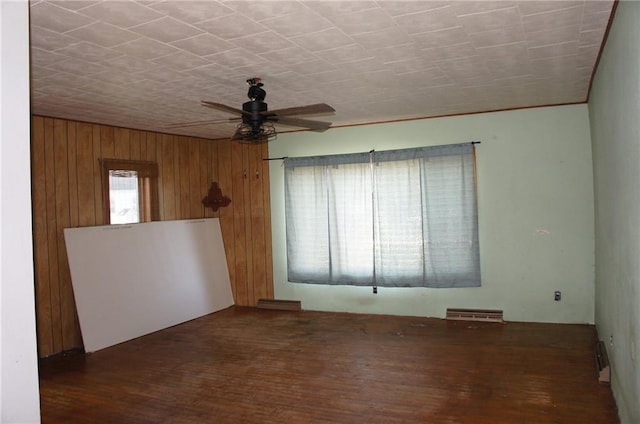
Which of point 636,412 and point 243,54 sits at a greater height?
point 243,54

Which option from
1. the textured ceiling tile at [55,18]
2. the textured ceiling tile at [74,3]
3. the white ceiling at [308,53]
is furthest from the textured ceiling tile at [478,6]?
the textured ceiling tile at [55,18]

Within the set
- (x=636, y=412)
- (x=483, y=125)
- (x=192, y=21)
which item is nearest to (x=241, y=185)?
(x=483, y=125)

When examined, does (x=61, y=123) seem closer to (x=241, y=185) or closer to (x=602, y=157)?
(x=241, y=185)

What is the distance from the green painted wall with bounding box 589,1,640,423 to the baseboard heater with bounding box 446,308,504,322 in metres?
1.77

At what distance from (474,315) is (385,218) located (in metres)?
1.55

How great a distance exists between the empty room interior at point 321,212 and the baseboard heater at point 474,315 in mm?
46

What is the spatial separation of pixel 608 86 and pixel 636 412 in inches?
80.6

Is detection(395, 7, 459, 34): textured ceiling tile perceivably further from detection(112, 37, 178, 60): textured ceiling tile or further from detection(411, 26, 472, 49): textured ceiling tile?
detection(112, 37, 178, 60): textured ceiling tile

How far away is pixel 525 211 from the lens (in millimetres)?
5508

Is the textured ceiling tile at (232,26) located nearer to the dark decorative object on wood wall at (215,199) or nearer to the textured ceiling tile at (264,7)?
the textured ceiling tile at (264,7)

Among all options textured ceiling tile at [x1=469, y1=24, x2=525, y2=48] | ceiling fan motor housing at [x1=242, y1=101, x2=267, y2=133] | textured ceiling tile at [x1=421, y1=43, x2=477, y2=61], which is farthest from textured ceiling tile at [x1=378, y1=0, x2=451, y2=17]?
ceiling fan motor housing at [x1=242, y1=101, x2=267, y2=133]

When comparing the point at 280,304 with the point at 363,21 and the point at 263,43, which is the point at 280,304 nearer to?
the point at 263,43

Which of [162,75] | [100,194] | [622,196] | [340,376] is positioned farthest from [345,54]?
[100,194]

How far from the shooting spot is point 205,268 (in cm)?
675
